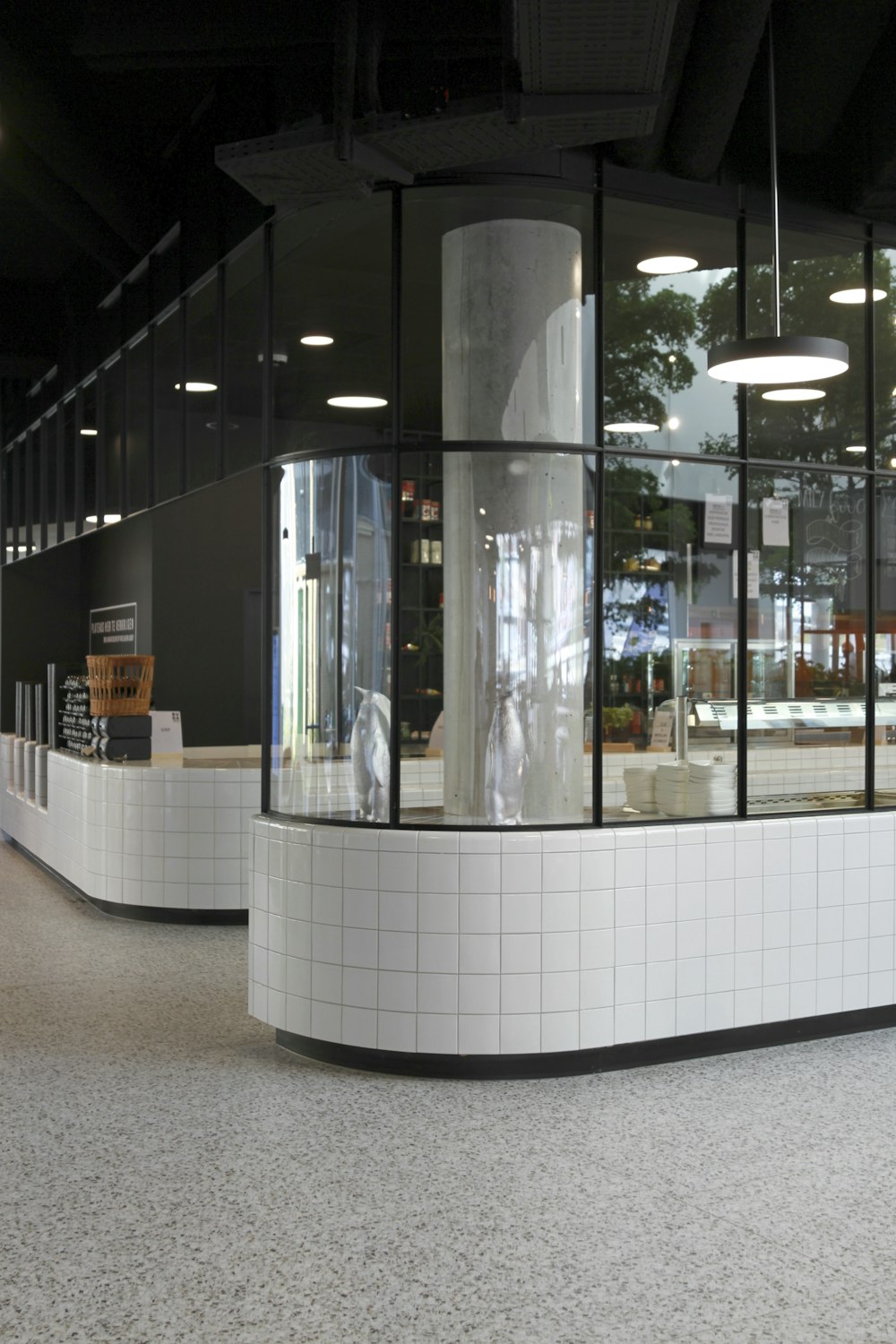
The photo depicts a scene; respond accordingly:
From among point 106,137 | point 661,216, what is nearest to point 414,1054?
point 661,216

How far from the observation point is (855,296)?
586cm

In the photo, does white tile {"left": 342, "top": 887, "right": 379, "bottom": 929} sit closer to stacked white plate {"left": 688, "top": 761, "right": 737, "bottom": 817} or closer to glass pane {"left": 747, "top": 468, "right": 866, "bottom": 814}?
stacked white plate {"left": 688, "top": 761, "right": 737, "bottom": 817}

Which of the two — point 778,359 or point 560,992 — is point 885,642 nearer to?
point 778,359

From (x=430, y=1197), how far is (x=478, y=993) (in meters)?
1.14

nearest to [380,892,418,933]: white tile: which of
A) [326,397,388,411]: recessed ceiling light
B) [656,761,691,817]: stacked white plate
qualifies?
[656,761,691,817]: stacked white plate

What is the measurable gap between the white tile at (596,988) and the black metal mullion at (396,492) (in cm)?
103

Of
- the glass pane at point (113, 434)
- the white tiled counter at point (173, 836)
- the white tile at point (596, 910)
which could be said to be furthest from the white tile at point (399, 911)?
the glass pane at point (113, 434)

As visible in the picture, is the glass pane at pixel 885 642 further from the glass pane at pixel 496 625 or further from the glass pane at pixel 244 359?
the glass pane at pixel 244 359

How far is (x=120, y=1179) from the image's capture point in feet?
13.0

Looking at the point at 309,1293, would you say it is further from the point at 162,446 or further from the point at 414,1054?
the point at 162,446

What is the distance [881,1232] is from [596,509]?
2751 mm

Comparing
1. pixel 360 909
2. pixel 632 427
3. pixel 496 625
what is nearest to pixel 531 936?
pixel 360 909

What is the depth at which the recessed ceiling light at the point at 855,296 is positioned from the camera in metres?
5.82

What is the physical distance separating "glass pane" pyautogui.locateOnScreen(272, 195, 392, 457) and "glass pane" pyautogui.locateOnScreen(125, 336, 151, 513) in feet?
9.60
